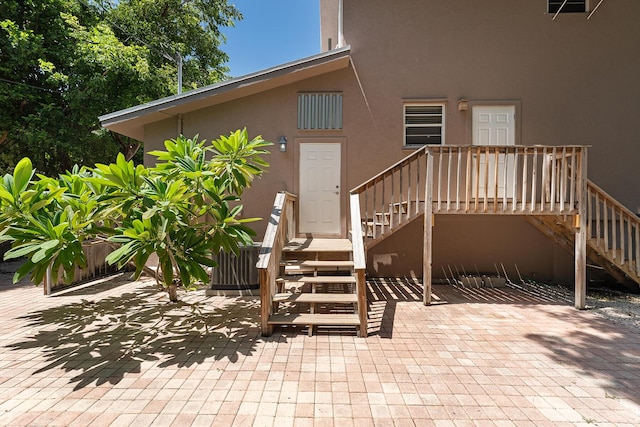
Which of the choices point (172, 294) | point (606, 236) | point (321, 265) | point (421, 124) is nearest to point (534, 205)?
point (606, 236)

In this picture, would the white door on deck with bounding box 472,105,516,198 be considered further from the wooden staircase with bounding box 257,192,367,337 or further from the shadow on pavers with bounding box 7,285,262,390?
the shadow on pavers with bounding box 7,285,262,390

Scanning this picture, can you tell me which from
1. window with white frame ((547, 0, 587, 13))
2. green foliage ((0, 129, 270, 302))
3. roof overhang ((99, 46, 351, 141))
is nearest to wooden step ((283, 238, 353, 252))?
green foliage ((0, 129, 270, 302))

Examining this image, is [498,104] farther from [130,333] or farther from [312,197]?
[130,333]

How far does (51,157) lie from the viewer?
10219mm

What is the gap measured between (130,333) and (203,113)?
4.26 meters

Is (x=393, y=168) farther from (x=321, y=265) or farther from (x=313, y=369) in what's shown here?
(x=313, y=369)

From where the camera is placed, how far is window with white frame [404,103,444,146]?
6.07 meters

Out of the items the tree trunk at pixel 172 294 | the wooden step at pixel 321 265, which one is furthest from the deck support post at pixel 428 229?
the tree trunk at pixel 172 294

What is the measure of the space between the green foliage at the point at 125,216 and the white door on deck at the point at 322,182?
2.54 m

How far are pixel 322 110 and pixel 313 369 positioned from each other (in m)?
4.79

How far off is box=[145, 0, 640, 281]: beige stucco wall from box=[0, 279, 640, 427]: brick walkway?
1.98 metres

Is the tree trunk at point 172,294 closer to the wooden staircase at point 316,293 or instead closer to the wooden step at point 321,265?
the wooden staircase at point 316,293

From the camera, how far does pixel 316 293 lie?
A: 4395mm

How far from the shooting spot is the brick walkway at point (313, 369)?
85.0 inches
